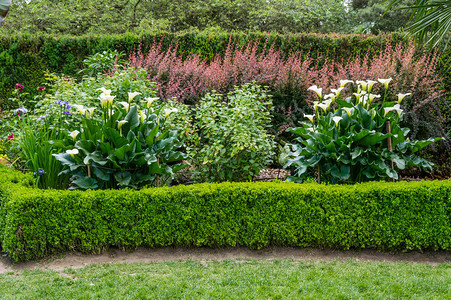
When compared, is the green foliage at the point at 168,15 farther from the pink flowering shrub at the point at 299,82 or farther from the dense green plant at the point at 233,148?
the dense green plant at the point at 233,148

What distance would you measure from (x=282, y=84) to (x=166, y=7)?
12.4m

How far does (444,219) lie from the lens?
4059mm

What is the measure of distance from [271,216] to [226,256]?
66cm

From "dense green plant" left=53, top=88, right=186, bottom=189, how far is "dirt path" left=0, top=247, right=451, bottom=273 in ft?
2.65

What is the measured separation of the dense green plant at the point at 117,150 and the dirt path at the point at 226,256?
0.81 metres

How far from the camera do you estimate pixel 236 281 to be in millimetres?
3254

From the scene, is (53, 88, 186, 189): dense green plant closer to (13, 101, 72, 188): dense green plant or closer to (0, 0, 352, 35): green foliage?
(13, 101, 72, 188): dense green plant

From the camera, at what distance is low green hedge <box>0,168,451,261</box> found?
401 centimetres

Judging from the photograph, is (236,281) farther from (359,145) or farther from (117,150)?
(359,145)

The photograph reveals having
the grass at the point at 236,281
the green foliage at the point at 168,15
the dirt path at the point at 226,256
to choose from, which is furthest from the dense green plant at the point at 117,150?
the green foliage at the point at 168,15

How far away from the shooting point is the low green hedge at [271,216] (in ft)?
13.1

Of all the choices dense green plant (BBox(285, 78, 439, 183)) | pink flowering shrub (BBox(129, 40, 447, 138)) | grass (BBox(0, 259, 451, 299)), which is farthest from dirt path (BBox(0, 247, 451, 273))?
pink flowering shrub (BBox(129, 40, 447, 138))

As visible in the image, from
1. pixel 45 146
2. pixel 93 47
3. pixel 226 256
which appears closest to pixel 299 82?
pixel 226 256

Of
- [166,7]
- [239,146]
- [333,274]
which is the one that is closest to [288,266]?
[333,274]
